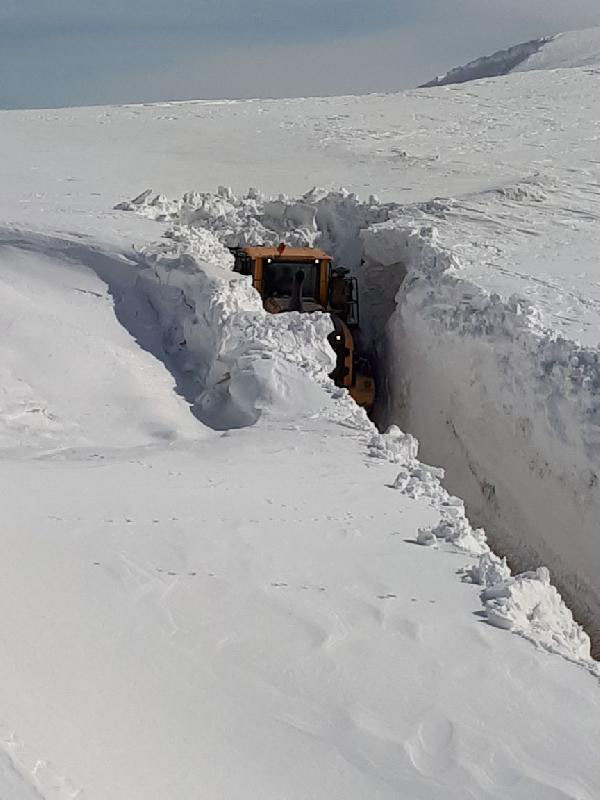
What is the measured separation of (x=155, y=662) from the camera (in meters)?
4.21

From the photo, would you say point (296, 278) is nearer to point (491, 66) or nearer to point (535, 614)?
point (535, 614)

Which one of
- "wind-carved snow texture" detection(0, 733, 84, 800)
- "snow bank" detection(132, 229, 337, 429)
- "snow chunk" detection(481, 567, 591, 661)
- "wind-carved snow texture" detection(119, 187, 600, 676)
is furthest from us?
"snow bank" detection(132, 229, 337, 429)

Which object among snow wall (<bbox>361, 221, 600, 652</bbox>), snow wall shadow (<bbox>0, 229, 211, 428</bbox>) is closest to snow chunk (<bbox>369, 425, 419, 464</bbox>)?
snow wall (<bbox>361, 221, 600, 652</bbox>)

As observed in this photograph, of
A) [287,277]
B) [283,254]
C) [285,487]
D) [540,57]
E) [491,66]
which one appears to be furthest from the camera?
[491,66]

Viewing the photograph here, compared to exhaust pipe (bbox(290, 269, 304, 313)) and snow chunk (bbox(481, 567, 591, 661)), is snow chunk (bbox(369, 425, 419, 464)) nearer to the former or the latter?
snow chunk (bbox(481, 567, 591, 661))

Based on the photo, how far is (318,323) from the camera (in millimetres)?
10383

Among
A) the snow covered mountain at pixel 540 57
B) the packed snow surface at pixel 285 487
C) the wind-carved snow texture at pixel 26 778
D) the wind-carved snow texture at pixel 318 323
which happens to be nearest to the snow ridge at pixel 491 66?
the snow covered mountain at pixel 540 57

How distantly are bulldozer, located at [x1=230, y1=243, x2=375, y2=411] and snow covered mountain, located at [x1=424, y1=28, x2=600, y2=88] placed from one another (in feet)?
93.4

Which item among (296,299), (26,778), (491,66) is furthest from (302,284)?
(491,66)

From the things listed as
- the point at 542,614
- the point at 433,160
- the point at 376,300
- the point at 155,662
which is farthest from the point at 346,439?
the point at 433,160

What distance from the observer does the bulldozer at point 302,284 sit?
12.3 m

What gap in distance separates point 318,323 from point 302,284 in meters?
2.30

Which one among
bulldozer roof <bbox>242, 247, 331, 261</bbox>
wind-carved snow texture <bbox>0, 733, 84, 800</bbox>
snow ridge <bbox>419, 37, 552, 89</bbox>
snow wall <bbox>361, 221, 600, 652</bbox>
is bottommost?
snow wall <bbox>361, 221, 600, 652</bbox>

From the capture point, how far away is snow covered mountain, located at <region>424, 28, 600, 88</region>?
42094 millimetres
